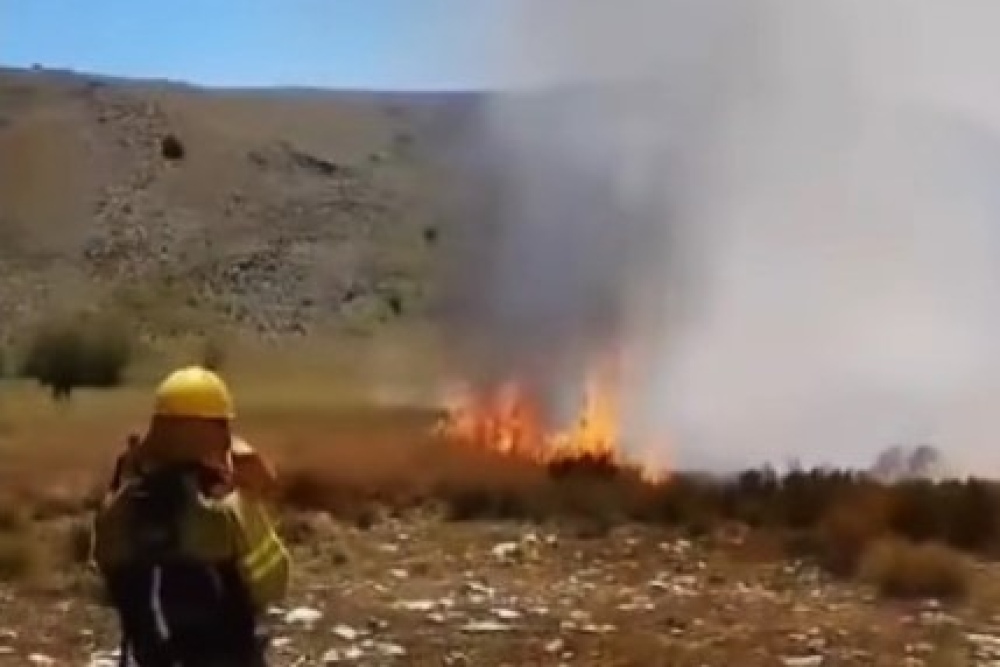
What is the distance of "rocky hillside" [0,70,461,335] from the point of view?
3334 inches

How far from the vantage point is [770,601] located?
16.4 m

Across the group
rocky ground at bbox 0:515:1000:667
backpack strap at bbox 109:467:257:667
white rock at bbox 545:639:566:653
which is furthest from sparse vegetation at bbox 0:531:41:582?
backpack strap at bbox 109:467:257:667

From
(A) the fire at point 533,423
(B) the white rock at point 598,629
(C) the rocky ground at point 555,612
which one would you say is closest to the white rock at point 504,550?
(C) the rocky ground at point 555,612

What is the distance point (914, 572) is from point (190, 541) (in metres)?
12.5

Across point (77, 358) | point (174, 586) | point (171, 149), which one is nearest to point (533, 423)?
point (174, 586)

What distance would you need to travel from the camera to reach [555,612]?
1545 centimetres

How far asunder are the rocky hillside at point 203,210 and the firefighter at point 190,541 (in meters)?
72.7

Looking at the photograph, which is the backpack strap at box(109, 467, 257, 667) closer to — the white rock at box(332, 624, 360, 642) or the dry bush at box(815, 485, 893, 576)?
the white rock at box(332, 624, 360, 642)

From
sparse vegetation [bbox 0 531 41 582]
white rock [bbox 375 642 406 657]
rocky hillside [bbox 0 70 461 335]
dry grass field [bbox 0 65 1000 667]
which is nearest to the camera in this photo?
white rock [bbox 375 642 406 657]

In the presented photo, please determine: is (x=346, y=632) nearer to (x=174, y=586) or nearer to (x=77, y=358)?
(x=174, y=586)

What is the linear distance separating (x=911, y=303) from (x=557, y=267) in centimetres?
644

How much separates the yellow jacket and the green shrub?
162ft

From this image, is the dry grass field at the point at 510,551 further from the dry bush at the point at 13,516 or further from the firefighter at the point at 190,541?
the firefighter at the point at 190,541

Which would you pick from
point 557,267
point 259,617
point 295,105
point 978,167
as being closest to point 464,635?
point 259,617
